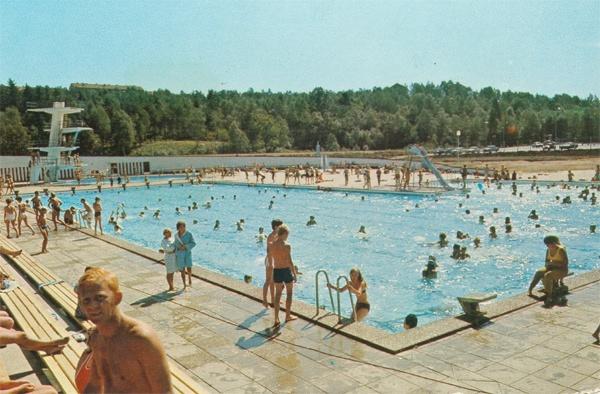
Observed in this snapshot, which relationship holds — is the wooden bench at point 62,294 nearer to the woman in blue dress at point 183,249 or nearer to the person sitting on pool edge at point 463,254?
the woman in blue dress at point 183,249

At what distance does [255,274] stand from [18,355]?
9.51m

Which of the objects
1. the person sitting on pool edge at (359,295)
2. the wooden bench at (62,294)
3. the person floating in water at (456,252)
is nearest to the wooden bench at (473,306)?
the person sitting on pool edge at (359,295)

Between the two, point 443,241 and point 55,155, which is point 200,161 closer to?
point 55,155

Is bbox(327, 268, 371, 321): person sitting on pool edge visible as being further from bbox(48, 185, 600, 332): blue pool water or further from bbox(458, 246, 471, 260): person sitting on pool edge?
bbox(458, 246, 471, 260): person sitting on pool edge

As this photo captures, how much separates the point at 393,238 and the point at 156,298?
1208cm

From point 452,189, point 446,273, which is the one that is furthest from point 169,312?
point 452,189

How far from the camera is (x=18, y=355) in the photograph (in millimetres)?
5641

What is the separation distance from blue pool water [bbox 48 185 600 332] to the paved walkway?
3.86 metres

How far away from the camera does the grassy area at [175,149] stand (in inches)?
3019

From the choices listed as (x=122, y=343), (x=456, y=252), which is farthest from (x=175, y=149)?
(x=122, y=343)

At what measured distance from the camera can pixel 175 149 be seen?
80.1m

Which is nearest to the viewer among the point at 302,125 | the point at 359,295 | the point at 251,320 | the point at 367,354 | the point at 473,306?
the point at 367,354

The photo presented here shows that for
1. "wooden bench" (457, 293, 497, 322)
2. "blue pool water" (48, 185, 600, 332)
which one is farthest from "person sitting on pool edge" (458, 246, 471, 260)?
"wooden bench" (457, 293, 497, 322)

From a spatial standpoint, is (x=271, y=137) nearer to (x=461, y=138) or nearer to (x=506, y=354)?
(x=461, y=138)
